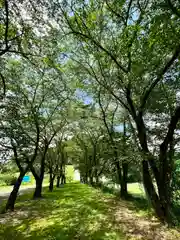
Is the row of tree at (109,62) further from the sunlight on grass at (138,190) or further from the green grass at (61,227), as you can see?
the sunlight on grass at (138,190)

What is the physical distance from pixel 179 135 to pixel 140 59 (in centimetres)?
515

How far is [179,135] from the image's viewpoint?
8.92m

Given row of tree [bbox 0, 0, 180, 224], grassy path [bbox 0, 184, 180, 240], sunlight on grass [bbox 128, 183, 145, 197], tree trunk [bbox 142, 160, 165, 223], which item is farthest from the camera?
sunlight on grass [bbox 128, 183, 145, 197]

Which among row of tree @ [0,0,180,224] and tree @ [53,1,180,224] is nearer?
row of tree @ [0,0,180,224]

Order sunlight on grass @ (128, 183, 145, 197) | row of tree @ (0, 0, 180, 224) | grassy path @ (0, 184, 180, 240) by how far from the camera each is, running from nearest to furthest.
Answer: row of tree @ (0, 0, 180, 224)
grassy path @ (0, 184, 180, 240)
sunlight on grass @ (128, 183, 145, 197)

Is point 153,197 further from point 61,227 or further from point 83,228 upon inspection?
point 61,227

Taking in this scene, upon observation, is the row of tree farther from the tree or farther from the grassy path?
the grassy path

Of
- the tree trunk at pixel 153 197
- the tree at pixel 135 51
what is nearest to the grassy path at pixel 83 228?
the tree trunk at pixel 153 197

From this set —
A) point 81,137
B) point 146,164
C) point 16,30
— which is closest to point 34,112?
point 16,30

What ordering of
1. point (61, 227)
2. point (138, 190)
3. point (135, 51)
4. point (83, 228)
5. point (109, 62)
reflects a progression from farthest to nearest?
1. point (138, 190)
2. point (109, 62)
3. point (61, 227)
4. point (83, 228)
5. point (135, 51)

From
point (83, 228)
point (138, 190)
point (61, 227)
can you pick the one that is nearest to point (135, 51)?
point (83, 228)

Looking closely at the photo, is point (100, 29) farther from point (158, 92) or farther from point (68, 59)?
point (158, 92)

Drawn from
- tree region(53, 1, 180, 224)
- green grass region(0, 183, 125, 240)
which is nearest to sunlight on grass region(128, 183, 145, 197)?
green grass region(0, 183, 125, 240)

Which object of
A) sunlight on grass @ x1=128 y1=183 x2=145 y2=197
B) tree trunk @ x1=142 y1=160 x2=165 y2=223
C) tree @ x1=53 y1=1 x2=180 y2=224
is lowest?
sunlight on grass @ x1=128 y1=183 x2=145 y2=197
